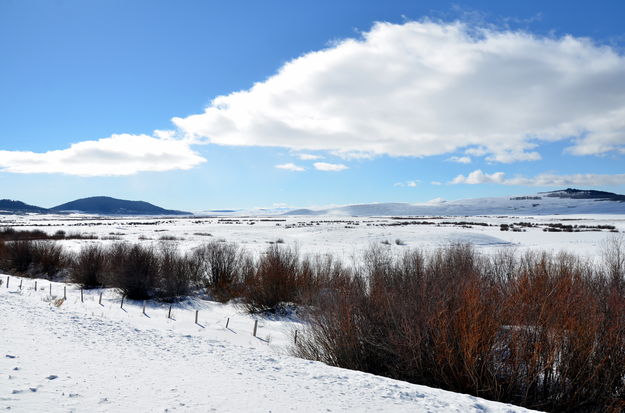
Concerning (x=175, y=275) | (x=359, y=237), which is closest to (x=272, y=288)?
(x=175, y=275)

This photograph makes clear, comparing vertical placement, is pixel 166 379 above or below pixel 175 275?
above

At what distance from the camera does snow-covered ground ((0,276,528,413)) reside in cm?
598

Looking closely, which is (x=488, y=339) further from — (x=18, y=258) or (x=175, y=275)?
(x=18, y=258)

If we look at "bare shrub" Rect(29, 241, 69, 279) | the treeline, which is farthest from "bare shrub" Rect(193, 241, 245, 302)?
the treeline

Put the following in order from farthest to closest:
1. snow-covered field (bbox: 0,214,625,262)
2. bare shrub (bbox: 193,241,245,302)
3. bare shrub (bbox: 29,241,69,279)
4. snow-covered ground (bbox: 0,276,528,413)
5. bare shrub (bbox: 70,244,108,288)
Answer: snow-covered field (bbox: 0,214,625,262) → bare shrub (bbox: 29,241,69,279) → bare shrub (bbox: 70,244,108,288) → bare shrub (bbox: 193,241,245,302) → snow-covered ground (bbox: 0,276,528,413)

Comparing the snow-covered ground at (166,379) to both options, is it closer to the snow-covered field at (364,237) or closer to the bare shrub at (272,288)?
the bare shrub at (272,288)

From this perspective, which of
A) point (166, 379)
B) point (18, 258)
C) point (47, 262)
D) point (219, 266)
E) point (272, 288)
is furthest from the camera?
point (18, 258)

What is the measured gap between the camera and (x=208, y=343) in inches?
404

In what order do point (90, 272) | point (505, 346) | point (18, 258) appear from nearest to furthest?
point (505, 346), point (90, 272), point (18, 258)

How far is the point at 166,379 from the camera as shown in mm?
7055

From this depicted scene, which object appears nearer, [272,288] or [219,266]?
[272,288]

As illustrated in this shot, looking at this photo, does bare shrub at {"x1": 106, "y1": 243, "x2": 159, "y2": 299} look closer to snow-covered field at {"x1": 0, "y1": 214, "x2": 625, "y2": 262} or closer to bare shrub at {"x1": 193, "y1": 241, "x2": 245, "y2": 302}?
bare shrub at {"x1": 193, "y1": 241, "x2": 245, "y2": 302}

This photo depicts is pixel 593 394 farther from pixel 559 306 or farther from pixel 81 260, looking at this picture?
pixel 81 260

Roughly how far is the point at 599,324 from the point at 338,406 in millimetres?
4944
